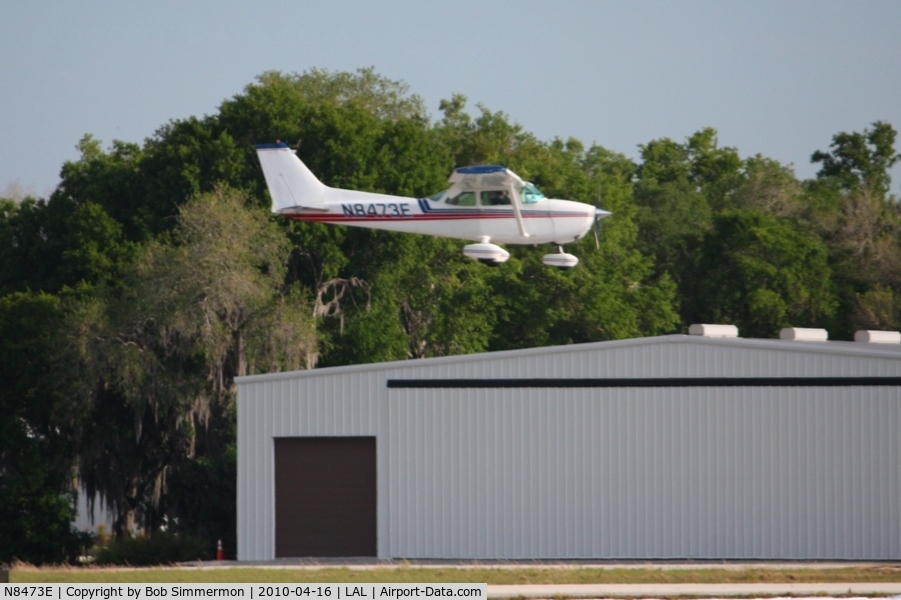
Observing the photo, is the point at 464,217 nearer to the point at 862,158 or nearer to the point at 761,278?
the point at 761,278

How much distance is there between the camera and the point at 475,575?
63.7 feet

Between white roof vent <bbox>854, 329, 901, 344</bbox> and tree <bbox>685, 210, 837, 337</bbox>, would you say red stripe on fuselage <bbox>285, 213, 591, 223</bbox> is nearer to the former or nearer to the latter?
white roof vent <bbox>854, 329, 901, 344</bbox>

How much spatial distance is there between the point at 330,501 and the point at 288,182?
8.31m

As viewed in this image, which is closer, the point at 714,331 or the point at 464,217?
the point at 714,331

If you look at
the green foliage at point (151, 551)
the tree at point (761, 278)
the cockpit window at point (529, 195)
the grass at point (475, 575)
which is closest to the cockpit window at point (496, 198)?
the cockpit window at point (529, 195)

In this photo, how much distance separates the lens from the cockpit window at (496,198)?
2712 cm

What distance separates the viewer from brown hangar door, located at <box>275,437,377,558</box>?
→ 23922 mm

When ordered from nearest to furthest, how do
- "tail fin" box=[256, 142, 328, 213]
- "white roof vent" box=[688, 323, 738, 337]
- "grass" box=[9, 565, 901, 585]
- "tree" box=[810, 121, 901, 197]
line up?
"grass" box=[9, 565, 901, 585] < "white roof vent" box=[688, 323, 738, 337] < "tail fin" box=[256, 142, 328, 213] < "tree" box=[810, 121, 901, 197]

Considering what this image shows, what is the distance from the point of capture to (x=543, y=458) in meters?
23.4

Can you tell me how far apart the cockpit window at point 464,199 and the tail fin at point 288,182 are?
3.12m

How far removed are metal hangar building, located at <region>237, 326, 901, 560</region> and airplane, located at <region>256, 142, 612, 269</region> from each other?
3.66 m

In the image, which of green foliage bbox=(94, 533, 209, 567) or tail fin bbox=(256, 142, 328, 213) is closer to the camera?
green foliage bbox=(94, 533, 209, 567)

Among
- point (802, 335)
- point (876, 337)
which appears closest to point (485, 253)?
point (802, 335)

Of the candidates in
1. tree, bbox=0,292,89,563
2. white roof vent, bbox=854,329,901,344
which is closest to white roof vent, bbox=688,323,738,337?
white roof vent, bbox=854,329,901,344
